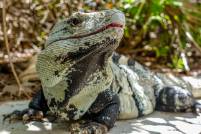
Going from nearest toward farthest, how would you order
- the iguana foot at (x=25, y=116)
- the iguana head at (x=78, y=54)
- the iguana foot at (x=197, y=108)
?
the iguana head at (x=78, y=54), the iguana foot at (x=25, y=116), the iguana foot at (x=197, y=108)

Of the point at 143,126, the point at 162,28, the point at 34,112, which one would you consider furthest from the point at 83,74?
the point at 162,28

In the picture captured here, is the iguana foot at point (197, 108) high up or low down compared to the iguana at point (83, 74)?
down

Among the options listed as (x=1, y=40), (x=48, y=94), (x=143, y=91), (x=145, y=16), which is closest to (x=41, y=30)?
(x=1, y=40)

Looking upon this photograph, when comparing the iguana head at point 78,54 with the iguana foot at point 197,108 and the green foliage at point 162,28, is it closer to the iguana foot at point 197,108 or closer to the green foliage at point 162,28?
the iguana foot at point 197,108

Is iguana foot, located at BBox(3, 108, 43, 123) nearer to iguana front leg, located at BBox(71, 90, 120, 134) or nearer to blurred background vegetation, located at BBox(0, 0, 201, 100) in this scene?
iguana front leg, located at BBox(71, 90, 120, 134)

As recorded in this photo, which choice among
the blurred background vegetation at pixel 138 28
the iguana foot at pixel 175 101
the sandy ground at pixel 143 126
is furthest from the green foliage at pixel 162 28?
the sandy ground at pixel 143 126

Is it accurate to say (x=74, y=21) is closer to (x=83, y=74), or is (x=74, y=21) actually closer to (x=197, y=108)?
(x=83, y=74)
